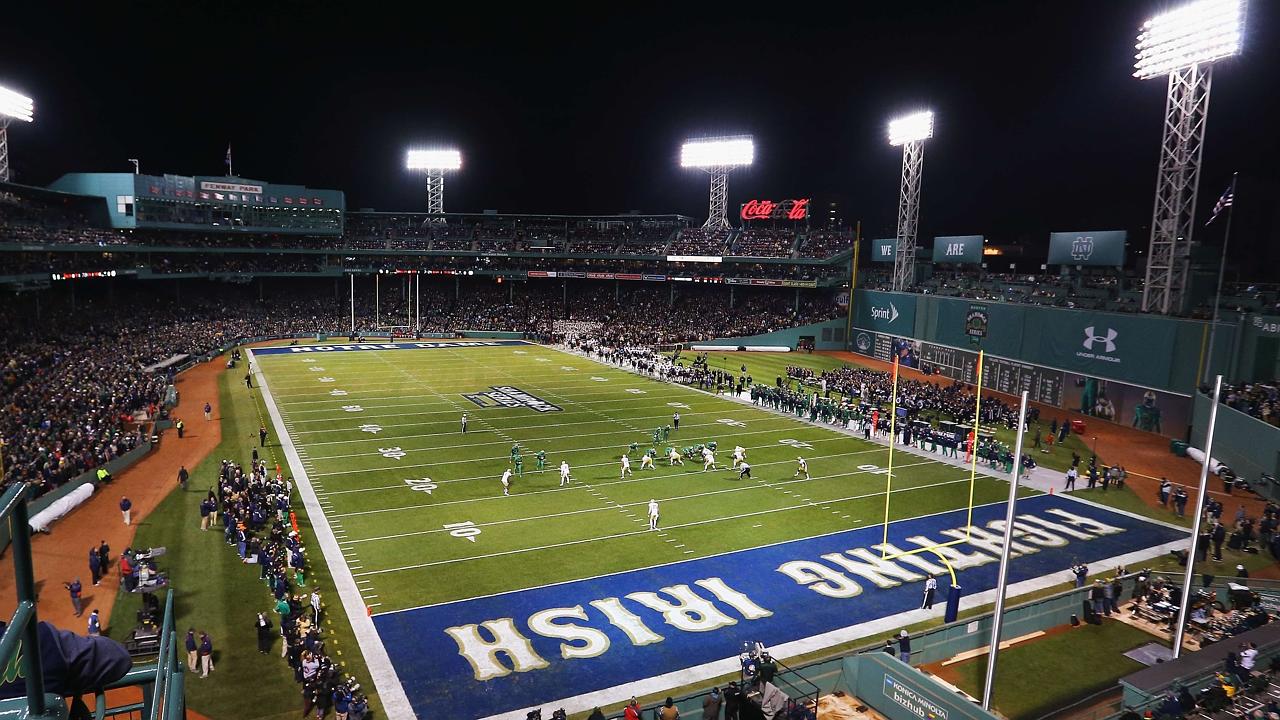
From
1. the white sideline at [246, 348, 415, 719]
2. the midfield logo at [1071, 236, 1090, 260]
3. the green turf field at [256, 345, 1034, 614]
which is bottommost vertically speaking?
the white sideline at [246, 348, 415, 719]

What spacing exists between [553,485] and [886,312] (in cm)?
4115

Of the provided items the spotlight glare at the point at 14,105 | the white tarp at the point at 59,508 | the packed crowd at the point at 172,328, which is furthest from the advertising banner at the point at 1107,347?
the spotlight glare at the point at 14,105

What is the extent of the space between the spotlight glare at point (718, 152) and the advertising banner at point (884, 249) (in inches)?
582

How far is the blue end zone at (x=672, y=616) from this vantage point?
48.9 ft

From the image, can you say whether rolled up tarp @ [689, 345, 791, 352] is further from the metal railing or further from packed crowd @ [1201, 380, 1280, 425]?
the metal railing

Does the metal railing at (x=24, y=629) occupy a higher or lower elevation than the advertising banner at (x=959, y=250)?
lower

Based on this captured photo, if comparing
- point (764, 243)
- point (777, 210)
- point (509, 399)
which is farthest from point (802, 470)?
point (777, 210)

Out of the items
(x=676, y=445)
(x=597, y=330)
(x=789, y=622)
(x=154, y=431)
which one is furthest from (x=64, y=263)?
(x=789, y=622)

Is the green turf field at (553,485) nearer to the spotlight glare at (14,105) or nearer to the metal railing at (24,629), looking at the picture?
the metal railing at (24,629)

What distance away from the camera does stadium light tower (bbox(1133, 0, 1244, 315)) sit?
109 ft

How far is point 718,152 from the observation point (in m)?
74.2

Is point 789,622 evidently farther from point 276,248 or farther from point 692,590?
point 276,248

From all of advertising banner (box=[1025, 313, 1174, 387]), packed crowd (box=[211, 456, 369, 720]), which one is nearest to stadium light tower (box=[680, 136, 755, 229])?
advertising banner (box=[1025, 313, 1174, 387])

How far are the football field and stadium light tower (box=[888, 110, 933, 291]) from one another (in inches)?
991
